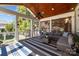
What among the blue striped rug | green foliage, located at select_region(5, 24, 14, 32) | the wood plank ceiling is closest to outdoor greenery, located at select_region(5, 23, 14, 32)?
green foliage, located at select_region(5, 24, 14, 32)

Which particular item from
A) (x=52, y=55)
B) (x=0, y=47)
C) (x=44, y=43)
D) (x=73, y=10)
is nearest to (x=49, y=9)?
(x=73, y=10)

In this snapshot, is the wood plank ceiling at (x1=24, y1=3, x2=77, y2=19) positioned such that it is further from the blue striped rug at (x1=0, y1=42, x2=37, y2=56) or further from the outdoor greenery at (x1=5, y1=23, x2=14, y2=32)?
the blue striped rug at (x1=0, y1=42, x2=37, y2=56)

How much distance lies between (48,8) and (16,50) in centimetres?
180

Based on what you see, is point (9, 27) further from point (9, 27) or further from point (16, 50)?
point (16, 50)

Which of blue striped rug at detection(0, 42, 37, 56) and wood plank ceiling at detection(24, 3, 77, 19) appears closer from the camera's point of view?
wood plank ceiling at detection(24, 3, 77, 19)

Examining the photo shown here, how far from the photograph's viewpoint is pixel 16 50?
4.82 m

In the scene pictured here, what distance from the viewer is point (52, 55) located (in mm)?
4664

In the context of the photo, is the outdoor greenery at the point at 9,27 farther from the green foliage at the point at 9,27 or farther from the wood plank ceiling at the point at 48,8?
the wood plank ceiling at the point at 48,8

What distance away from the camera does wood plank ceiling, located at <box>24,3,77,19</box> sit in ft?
14.8

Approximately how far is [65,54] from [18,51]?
1.57 m

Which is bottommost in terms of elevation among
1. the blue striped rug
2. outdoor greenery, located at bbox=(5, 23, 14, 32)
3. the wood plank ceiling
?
the blue striped rug

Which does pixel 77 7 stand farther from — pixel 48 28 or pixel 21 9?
pixel 21 9

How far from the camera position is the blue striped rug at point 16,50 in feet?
15.6

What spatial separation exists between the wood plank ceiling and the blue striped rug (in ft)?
3.91
